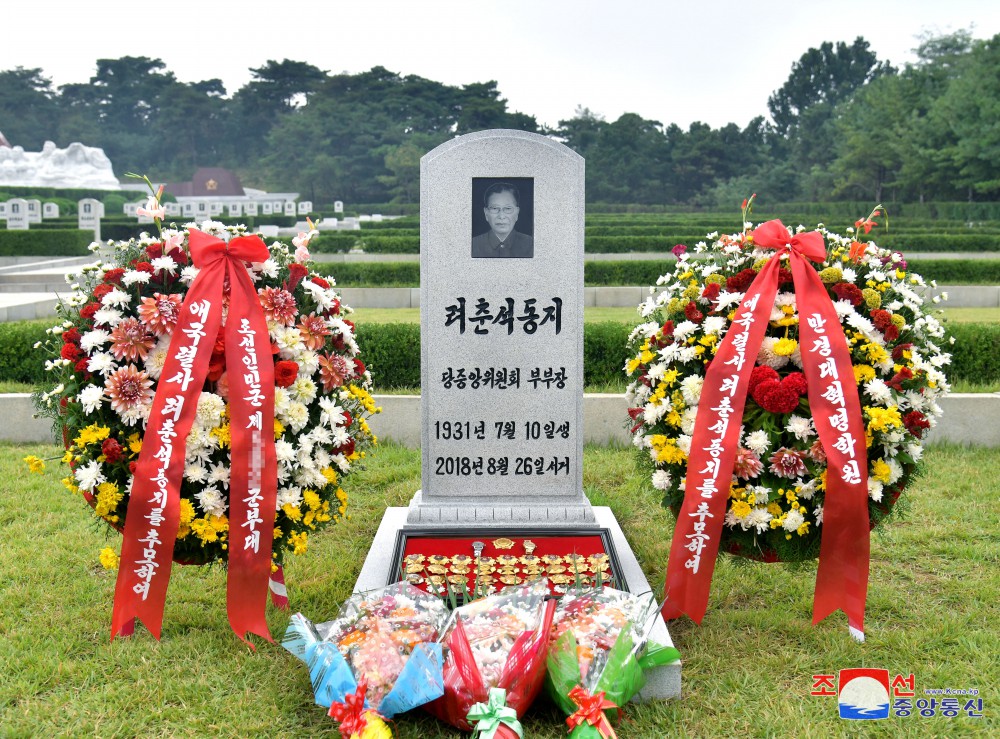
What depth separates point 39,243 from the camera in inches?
810

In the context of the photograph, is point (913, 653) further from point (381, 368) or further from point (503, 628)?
point (381, 368)

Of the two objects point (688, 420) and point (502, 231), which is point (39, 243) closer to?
point (502, 231)

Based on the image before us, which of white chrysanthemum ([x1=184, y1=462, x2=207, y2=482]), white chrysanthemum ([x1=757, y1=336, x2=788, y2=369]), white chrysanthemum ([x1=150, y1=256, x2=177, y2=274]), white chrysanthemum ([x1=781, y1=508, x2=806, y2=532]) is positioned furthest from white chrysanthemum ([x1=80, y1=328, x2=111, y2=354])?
white chrysanthemum ([x1=781, y1=508, x2=806, y2=532])

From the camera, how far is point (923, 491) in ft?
16.8

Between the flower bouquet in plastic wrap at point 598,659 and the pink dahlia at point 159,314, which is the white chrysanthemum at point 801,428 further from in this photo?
the pink dahlia at point 159,314

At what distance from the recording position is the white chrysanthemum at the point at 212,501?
327 centimetres

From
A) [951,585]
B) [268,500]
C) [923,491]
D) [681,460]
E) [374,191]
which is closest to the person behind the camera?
[268,500]

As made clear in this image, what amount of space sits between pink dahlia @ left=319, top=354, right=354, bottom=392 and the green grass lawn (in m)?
0.90

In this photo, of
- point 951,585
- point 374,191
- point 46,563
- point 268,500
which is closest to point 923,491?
point 951,585

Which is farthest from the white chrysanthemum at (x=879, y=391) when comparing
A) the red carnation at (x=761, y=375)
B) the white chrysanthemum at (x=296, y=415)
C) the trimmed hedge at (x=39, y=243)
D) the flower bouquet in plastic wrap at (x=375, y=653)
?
the trimmed hedge at (x=39, y=243)

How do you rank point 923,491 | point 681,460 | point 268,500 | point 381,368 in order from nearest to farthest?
point 268,500 < point 681,460 < point 923,491 < point 381,368

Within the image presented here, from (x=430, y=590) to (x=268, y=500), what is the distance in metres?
0.66

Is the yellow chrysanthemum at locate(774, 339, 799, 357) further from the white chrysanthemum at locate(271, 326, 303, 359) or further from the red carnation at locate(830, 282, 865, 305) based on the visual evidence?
the white chrysanthemum at locate(271, 326, 303, 359)

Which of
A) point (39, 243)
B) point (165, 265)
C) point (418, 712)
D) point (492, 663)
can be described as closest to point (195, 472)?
point (165, 265)
